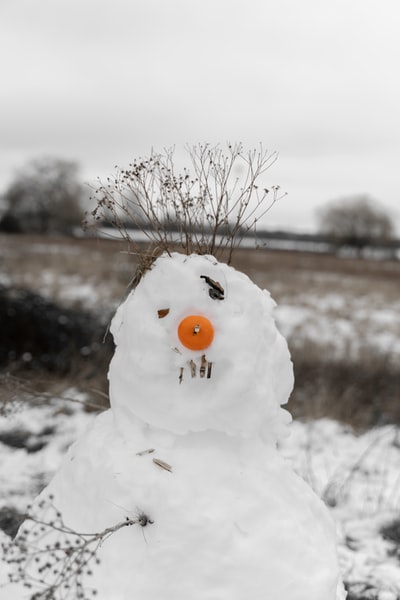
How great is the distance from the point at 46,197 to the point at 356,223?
3197cm

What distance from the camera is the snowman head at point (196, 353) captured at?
2.08 m

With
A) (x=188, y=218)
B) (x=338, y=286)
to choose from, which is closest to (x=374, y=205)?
(x=338, y=286)

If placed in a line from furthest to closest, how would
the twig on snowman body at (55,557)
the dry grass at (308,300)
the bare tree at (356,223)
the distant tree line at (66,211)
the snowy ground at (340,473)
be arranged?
the bare tree at (356,223), the distant tree line at (66,211), the dry grass at (308,300), the snowy ground at (340,473), the twig on snowman body at (55,557)

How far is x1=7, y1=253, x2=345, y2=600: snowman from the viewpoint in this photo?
1.96 metres

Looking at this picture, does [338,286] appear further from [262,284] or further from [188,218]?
[188,218]

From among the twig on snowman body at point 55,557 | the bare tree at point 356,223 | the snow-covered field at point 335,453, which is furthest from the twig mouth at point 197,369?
Answer: the bare tree at point 356,223

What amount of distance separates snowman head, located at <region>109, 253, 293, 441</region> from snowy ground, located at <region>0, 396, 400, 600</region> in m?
0.92

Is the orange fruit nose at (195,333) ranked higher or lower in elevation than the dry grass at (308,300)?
higher

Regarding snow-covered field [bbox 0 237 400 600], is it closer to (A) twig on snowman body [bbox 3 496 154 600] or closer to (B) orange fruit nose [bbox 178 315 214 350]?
(A) twig on snowman body [bbox 3 496 154 600]

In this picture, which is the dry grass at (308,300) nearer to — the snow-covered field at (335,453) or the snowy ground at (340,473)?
the snow-covered field at (335,453)

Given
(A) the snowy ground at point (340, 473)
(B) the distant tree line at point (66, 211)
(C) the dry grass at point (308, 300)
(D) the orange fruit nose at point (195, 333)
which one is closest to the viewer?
(D) the orange fruit nose at point (195, 333)

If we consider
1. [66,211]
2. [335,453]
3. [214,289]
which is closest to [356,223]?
[66,211]

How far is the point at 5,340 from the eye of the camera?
742 cm

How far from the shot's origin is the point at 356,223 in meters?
57.1
